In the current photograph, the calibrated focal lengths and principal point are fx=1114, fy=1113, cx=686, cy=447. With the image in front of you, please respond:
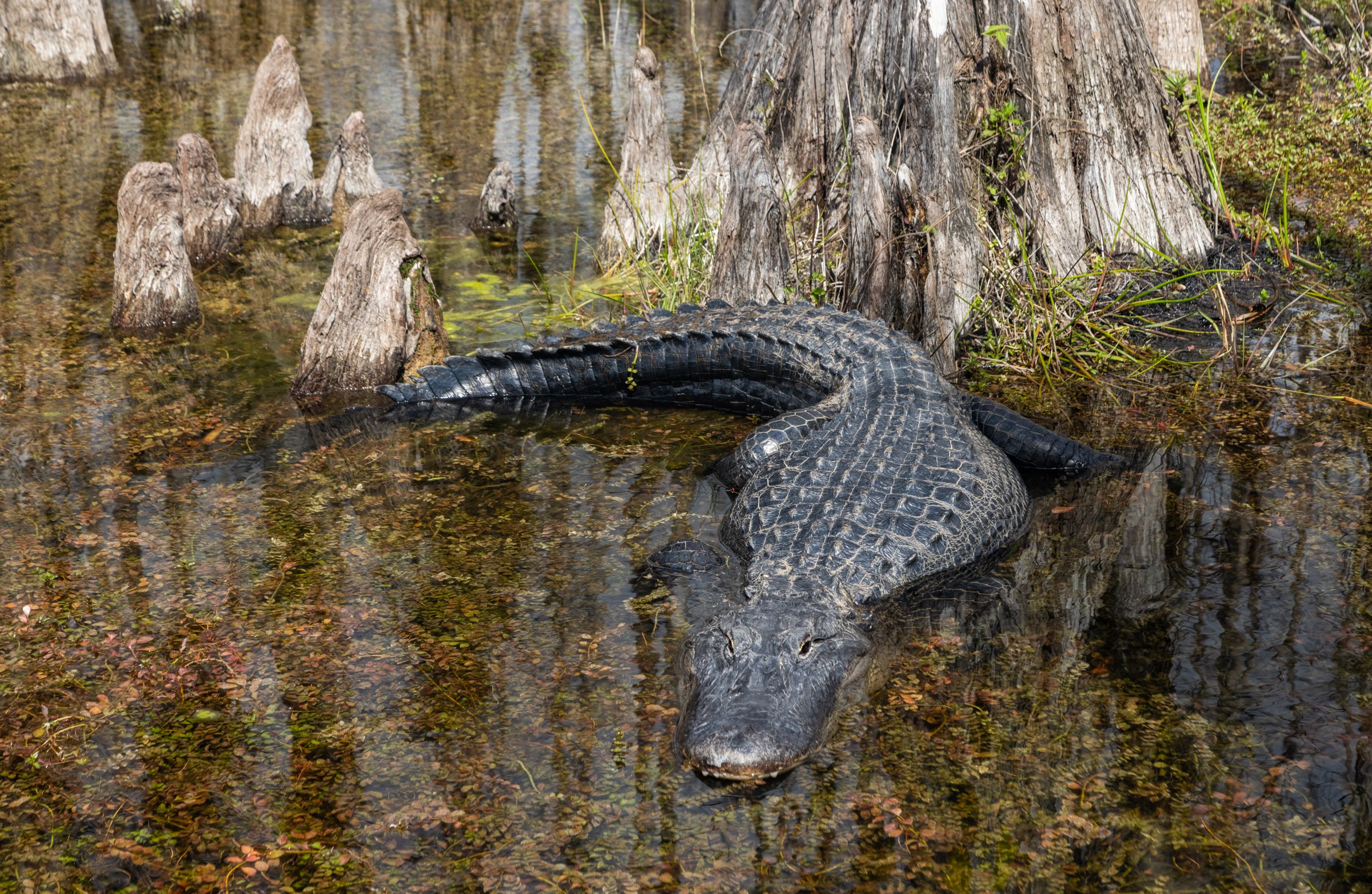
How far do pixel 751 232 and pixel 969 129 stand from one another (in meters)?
1.36

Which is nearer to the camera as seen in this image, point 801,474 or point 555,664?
point 555,664

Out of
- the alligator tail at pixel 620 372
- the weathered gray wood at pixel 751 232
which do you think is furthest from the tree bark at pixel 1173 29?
the alligator tail at pixel 620 372

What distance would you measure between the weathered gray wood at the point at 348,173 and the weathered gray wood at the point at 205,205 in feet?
2.41

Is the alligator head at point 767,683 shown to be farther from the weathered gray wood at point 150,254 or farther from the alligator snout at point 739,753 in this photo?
the weathered gray wood at point 150,254

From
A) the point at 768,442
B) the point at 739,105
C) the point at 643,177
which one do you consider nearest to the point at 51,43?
the point at 643,177

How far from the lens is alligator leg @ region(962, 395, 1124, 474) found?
471 cm

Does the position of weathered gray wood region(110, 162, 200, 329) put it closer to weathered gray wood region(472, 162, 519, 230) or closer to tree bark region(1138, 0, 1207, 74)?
weathered gray wood region(472, 162, 519, 230)

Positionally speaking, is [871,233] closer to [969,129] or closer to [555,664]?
[969,129]

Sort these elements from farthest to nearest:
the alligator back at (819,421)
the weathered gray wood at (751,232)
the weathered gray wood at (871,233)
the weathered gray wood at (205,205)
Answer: the weathered gray wood at (205,205) → the weathered gray wood at (751,232) → the weathered gray wood at (871,233) → the alligator back at (819,421)

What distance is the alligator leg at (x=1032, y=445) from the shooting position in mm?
4707

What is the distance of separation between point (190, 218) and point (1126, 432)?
18.3 ft

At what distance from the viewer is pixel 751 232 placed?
5707mm

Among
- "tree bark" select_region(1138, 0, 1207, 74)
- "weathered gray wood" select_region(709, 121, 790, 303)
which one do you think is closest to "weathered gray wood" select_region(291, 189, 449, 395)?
"weathered gray wood" select_region(709, 121, 790, 303)

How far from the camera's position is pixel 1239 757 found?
2965mm
